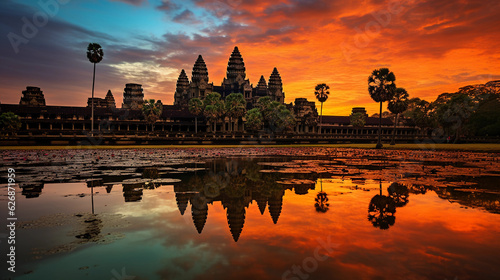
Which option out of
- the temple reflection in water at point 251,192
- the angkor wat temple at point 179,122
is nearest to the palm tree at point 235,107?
the angkor wat temple at point 179,122

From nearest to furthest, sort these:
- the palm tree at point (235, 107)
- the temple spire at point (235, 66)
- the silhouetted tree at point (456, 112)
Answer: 1. the palm tree at point (235, 107)
2. the silhouetted tree at point (456, 112)
3. the temple spire at point (235, 66)

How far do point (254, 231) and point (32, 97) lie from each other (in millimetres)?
135874

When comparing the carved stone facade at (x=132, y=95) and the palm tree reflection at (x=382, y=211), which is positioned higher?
the carved stone facade at (x=132, y=95)

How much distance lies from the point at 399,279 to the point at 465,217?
16.1 feet

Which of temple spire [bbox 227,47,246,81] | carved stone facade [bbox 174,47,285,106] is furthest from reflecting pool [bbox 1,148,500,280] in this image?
temple spire [bbox 227,47,246,81]

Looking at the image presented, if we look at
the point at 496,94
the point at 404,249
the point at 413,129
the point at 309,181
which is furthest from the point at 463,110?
the point at 404,249

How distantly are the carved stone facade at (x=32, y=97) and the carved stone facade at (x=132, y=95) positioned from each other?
28.2 m

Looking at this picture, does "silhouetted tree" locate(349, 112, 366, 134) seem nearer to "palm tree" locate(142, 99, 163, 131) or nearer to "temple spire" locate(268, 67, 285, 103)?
"temple spire" locate(268, 67, 285, 103)

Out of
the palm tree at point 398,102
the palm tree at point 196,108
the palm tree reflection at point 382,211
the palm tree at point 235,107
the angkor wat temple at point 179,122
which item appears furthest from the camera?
the palm tree at point 196,108

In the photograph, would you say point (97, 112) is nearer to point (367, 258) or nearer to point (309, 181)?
point (309, 181)

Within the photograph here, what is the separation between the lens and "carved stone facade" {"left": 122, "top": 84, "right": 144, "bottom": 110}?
12200 centimetres

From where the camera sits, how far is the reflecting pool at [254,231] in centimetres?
531

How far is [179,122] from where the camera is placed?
3580 inches

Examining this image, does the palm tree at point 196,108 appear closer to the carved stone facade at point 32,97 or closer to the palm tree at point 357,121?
the palm tree at point 357,121
